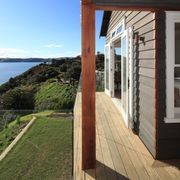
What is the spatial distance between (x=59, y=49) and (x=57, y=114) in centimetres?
4759

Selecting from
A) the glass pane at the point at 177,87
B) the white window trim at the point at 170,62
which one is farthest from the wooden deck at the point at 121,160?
the glass pane at the point at 177,87

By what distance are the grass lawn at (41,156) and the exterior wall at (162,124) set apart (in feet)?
5.35

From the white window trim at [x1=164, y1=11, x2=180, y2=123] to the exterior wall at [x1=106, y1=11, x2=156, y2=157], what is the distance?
216mm

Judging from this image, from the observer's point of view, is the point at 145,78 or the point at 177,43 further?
the point at 145,78

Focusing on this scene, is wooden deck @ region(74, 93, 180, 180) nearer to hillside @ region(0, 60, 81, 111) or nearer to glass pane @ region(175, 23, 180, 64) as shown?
glass pane @ region(175, 23, 180, 64)

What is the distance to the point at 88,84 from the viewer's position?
485cm

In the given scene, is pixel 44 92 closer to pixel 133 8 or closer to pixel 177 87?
pixel 177 87

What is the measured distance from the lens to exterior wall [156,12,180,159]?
16.8 feet

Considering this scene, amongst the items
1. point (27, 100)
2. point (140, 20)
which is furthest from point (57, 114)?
point (27, 100)

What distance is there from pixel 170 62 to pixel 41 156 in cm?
338

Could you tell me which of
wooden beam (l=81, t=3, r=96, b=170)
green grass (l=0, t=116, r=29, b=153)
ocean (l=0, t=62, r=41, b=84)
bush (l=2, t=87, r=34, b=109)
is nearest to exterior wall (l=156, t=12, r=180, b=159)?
wooden beam (l=81, t=3, r=96, b=170)

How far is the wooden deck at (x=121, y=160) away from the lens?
15.4 ft

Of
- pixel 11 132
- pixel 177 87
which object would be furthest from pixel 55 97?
pixel 177 87

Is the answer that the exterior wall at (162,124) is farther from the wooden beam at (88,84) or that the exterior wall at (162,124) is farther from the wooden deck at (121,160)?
the wooden beam at (88,84)
